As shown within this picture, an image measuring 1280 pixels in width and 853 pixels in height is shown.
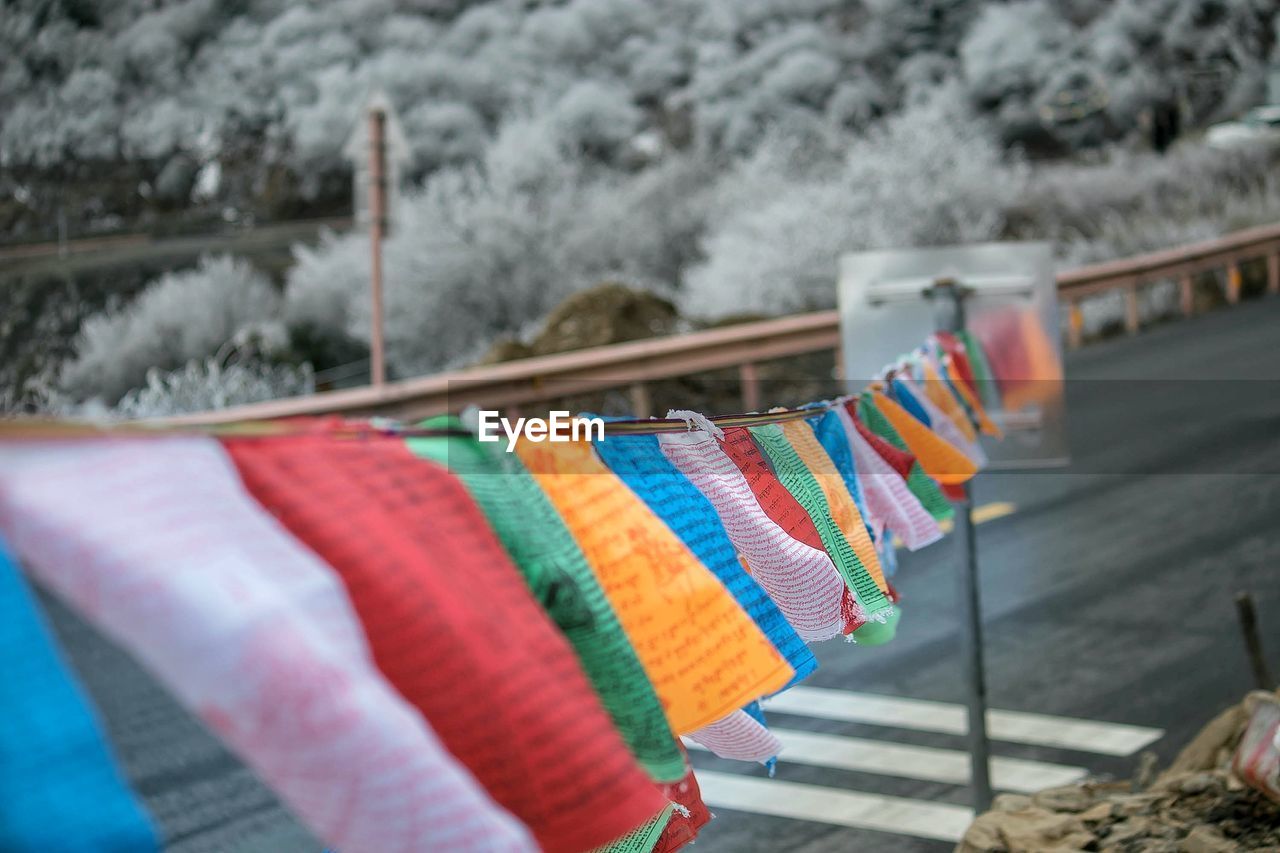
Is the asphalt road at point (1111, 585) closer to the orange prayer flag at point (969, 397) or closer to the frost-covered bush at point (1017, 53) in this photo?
the orange prayer flag at point (969, 397)

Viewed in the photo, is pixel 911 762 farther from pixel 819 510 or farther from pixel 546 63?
pixel 546 63

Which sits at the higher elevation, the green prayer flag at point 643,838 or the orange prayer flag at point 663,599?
the orange prayer flag at point 663,599

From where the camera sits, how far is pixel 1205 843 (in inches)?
138

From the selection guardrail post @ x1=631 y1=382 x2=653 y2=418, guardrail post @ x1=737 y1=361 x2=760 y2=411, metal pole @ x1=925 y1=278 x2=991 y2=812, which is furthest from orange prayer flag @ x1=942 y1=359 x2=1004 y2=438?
guardrail post @ x1=737 y1=361 x2=760 y2=411

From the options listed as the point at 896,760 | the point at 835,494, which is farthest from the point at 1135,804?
the point at 835,494

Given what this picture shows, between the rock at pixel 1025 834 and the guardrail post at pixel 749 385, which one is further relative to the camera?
the guardrail post at pixel 749 385

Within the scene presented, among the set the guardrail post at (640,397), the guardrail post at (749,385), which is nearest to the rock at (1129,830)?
the guardrail post at (640,397)

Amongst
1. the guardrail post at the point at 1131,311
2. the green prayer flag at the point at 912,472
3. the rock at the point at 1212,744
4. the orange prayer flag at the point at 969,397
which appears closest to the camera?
the green prayer flag at the point at 912,472

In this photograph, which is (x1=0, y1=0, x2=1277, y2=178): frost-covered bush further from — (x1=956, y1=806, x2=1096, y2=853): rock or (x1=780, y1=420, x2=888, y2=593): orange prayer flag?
(x1=780, y1=420, x2=888, y2=593): orange prayer flag

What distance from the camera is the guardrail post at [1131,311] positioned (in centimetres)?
1084

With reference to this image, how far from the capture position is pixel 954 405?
149 inches

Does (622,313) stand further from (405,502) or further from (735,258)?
(405,502)

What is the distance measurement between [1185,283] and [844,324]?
24.1 feet

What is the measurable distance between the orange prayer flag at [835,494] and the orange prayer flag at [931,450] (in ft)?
2.18
